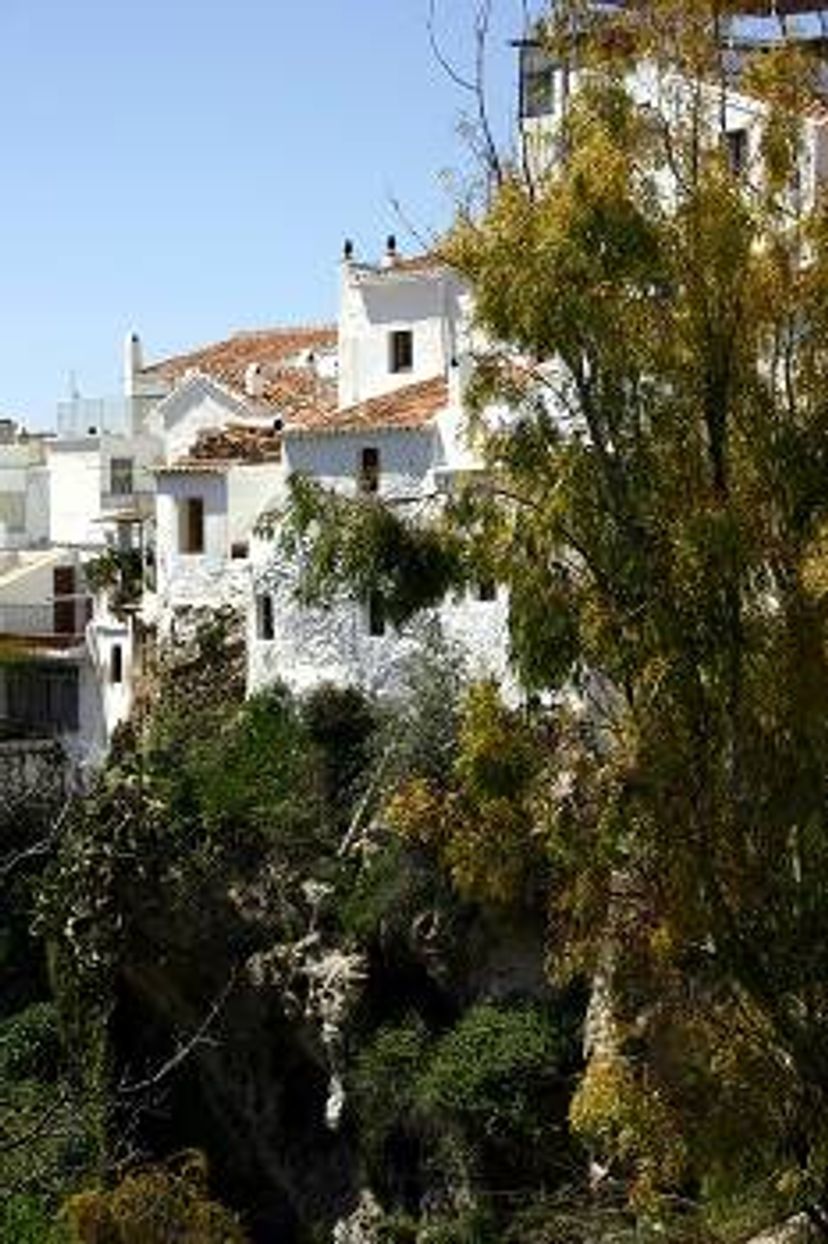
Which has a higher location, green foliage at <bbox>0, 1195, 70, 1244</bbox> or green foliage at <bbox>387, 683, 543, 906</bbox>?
green foliage at <bbox>387, 683, 543, 906</bbox>

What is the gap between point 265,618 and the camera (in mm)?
41625

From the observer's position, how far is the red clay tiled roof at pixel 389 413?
41.4 m

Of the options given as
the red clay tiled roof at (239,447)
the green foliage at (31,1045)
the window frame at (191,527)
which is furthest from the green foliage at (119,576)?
the green foliage at (31,1045)

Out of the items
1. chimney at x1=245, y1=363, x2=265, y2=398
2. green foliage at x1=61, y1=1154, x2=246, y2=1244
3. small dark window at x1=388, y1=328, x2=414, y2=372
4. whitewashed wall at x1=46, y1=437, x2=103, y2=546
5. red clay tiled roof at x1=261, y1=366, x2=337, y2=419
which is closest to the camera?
green foliage at x1=61, y1=1154, x2=246, y2=1244

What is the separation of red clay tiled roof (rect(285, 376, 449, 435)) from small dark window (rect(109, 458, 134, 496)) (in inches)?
463

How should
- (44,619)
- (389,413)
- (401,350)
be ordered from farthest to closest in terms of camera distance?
(44,619)
(401,350)
(389,413)

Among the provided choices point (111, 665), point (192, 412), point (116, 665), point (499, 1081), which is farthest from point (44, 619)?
point (499, 1081)

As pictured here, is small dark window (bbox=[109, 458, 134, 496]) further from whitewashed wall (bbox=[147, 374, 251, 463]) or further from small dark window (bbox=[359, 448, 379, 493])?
small dark window (bbox=[359, 448, 379, 493])

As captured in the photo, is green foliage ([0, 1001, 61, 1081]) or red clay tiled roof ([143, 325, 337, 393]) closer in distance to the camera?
green foliage ([0, 1001, 61, 1081])

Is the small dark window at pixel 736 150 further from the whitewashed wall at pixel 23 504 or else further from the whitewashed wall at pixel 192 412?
the whitewashed wall at pixel 23 504

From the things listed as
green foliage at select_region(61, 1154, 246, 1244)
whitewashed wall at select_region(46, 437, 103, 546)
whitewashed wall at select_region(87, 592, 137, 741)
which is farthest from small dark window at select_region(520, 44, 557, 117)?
whitewashed wall at select_region(46, 437, 103, 546)

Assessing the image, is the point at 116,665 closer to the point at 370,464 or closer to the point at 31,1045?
the point at 370,464

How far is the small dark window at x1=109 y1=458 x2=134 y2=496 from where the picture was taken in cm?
5588

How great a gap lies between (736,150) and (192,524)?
95.4 ft
